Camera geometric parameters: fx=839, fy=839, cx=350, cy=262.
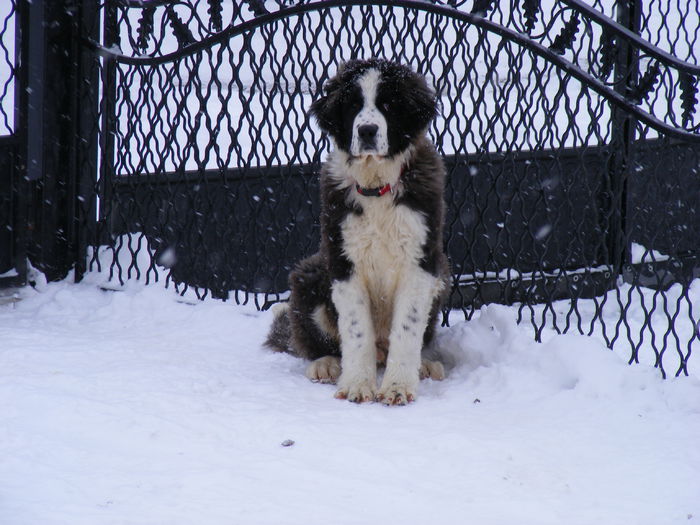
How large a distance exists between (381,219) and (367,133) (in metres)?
0.44

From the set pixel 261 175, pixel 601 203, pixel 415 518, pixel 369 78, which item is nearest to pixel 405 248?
pixel 369 78

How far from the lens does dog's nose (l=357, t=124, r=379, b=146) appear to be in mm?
3969

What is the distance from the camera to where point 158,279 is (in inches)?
232

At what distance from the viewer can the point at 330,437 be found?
3471mm

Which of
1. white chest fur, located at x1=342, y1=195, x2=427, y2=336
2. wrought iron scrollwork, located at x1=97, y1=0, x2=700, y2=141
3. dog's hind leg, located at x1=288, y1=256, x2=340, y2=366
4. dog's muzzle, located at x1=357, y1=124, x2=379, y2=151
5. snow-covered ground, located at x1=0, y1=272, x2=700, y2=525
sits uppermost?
wrought iron scrollwork, located at x1=97, y1=0, x2=700, y2=141

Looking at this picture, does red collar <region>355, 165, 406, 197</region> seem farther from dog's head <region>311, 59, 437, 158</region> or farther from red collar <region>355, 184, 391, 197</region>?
dog's head <region>311, 59, 437, 158</region>

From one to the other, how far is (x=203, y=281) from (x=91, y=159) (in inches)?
45.3

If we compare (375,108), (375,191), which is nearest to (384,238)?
(375,191)

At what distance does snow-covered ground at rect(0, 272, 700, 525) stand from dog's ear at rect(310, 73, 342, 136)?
132cm

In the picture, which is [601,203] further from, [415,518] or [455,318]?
[415,518]

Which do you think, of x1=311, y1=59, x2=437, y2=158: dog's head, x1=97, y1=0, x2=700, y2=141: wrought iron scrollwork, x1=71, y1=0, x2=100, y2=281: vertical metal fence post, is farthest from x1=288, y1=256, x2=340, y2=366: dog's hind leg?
x1=71, y1=0, x2=100, y2=281: vertical metal fence post

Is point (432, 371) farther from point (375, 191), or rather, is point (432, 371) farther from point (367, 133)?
point (367, 133)

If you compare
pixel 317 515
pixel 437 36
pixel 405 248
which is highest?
pixel 437 36

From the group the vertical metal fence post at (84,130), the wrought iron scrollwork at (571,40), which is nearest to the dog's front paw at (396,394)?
the wrought iron scrollwork at (571,40)
